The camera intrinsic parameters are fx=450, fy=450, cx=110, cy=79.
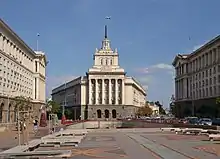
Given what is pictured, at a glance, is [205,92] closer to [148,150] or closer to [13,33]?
[13,33]

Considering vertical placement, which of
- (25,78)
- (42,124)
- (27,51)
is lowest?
(42,124)

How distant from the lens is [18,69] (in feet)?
372

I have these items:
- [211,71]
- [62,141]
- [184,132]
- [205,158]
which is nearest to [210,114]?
[211,71]

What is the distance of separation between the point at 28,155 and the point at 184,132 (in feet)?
123

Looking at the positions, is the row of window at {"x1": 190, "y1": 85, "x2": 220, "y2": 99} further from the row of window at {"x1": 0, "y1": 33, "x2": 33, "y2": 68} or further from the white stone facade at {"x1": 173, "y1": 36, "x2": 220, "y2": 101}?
the row of window at {"x1": 0, "y1": 33, "x2": 33, "y2": 68}

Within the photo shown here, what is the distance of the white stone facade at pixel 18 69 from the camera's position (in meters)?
94.3

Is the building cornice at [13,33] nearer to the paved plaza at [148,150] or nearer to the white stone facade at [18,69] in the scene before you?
the white stone facade at [18,69]

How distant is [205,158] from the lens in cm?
2511

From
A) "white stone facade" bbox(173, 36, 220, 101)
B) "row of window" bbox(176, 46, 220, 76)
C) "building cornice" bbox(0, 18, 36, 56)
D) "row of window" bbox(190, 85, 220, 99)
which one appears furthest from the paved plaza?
"row of window" bbox(176, 46, 220, 76)

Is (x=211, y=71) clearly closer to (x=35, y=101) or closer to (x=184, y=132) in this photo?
(x=35, y=101)

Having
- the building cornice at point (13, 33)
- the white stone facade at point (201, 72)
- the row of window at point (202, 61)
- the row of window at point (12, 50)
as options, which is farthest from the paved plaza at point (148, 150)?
the row of window at point (202, 61)

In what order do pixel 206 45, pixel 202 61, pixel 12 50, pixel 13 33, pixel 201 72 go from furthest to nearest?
pixel 201 72 → pixel 202 61 → pixel 206 45 → pixel 12 50 → pixel 13 33

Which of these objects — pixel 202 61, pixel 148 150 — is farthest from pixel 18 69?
pixel 148 150

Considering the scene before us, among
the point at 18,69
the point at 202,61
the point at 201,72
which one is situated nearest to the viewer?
the point at 18,69
